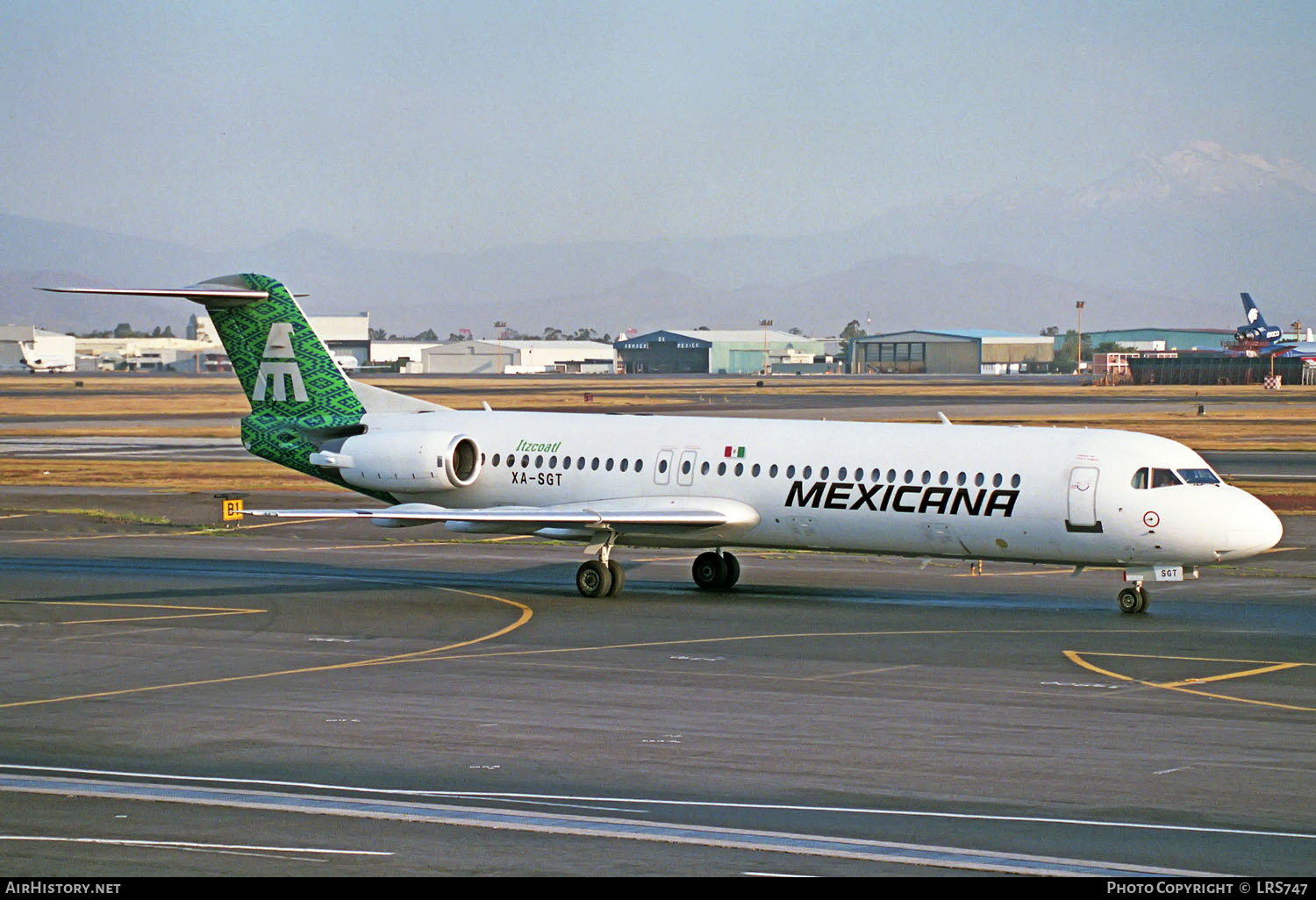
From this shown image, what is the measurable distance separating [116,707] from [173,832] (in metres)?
7.67

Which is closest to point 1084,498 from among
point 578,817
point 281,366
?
point 578,817

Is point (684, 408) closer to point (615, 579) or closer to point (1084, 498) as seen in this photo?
point (615, 579)

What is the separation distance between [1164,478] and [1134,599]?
2352 millimetres

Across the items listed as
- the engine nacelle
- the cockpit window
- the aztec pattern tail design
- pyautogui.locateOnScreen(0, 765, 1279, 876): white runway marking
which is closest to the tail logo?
the aztec pattern tail design

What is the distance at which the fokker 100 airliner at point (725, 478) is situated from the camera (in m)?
30.9

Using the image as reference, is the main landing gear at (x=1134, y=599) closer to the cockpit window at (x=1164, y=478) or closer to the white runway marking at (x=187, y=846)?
the cockpit window at (x=1164, y=478)

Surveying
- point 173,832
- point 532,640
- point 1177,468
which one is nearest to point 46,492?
point 532,640

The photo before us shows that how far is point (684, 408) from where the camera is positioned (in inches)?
4505

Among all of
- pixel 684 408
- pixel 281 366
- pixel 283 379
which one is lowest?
pixel 684 408

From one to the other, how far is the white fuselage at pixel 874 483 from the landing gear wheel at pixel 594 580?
3.58 ft

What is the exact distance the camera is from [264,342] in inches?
1534

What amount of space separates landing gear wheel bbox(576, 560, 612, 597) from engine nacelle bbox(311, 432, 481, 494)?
14.3 feet

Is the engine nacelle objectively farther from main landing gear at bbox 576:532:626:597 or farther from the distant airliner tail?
the distant airliner tail
